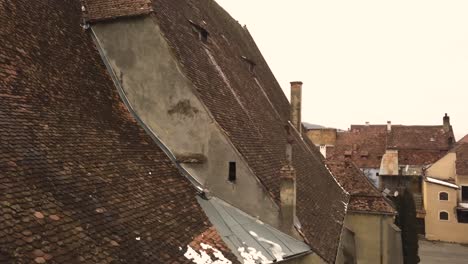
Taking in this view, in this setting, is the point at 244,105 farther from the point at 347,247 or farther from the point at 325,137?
the point at 325,137

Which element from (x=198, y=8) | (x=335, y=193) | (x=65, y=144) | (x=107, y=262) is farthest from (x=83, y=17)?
(x=335, y=193)

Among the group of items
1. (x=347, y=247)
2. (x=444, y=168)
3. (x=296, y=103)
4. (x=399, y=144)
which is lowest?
(x=347, y=247)

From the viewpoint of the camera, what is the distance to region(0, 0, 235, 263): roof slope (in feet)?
16.7

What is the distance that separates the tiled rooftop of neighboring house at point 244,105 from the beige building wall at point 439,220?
22556 mm

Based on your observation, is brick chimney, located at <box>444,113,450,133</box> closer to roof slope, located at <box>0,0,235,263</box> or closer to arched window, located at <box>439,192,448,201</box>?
arched window, located at <box>439,192,448,201</box>

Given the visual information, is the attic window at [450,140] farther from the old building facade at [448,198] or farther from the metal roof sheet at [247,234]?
the metal roof sheet at [247,234]

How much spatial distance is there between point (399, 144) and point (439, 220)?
919 centimetres

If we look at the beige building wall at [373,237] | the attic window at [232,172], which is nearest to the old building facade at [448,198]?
the beige building wall at [373,237]

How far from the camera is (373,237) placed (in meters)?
19.0

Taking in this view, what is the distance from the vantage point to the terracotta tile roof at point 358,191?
62.6 feet

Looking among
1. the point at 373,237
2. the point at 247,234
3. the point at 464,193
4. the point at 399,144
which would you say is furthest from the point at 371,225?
the point at 399,144

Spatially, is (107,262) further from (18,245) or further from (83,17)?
(83,17)

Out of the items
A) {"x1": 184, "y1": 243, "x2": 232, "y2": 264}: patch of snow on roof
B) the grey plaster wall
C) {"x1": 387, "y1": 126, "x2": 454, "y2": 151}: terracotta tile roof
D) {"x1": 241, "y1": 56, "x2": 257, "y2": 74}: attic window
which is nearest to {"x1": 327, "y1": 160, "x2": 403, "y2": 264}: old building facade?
{"x1": 241, "y1": 56, "x2": 257, "y2": 74}: attic window

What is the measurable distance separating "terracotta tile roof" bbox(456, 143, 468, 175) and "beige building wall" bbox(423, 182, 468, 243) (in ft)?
5.69
